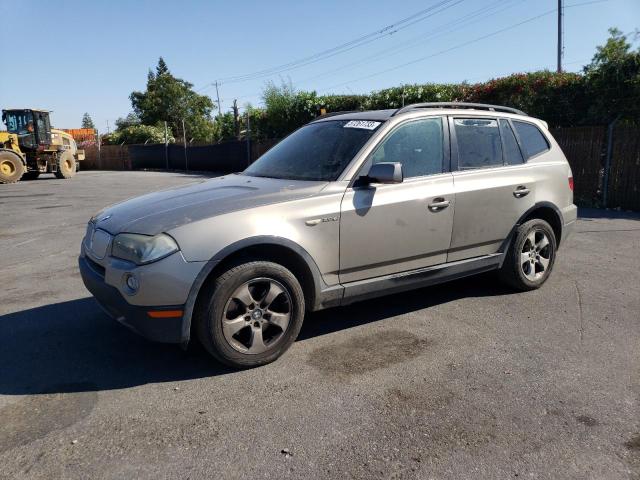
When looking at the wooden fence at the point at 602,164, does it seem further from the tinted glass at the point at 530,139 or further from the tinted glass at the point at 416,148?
the tinted glass at the point at 416,148

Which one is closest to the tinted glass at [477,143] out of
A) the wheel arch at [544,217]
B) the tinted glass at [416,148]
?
the tinted glass at [416,148]

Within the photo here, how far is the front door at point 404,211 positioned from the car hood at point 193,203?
0.40m

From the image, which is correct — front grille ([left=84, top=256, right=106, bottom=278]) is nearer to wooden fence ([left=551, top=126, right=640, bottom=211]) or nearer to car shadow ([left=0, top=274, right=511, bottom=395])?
car shadow ([left=0, top=274, right=511, bottom=395])

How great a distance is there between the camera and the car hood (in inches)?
135

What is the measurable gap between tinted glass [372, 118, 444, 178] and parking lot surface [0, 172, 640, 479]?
131 centimetres

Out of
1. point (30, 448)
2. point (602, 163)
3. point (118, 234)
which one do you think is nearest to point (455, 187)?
point (118, 234)

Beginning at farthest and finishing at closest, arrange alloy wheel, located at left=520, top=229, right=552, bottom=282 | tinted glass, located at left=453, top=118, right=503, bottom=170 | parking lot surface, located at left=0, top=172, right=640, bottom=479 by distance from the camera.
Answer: alloy wheel, located at left=520, top=229, right=552, bottom=282
tinted glass, located at left=453, top=118, right=503, bottom=170
parking lot surface, located at left=0, top=172, right=640, bottom=479

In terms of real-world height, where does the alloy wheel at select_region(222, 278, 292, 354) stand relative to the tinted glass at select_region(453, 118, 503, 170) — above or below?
below

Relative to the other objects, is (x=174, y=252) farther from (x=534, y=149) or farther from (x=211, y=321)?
(x=534, y=149)

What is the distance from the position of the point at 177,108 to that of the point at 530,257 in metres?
68.4

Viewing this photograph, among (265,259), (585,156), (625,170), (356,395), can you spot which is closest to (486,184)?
(265,259)

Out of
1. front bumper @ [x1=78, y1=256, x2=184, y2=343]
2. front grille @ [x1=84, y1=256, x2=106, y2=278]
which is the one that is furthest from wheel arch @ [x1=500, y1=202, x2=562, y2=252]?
front grille @ [x1=84, y1=256, x2=106, y2=278]

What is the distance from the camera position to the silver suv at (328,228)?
131 inches

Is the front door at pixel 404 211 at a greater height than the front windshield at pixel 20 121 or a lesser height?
lesser
